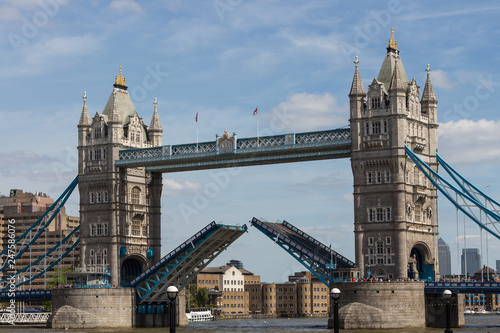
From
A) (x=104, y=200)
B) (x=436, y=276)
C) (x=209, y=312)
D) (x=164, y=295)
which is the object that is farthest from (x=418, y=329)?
(x=209, y=312)

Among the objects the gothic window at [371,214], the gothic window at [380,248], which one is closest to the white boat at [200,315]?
the gothic window at [371,214]

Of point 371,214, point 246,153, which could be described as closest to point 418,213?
point 371,214

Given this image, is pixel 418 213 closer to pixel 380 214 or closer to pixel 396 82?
pixel 380 214

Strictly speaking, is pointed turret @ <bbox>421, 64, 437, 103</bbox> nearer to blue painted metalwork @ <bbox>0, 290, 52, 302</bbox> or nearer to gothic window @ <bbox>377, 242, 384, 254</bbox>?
gothic window @ <bbox>377, 242, 384, 254</bbox>

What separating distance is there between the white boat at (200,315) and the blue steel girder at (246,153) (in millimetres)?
55602

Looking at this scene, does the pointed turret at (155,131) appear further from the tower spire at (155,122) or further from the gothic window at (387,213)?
the gothic window at (387,213)

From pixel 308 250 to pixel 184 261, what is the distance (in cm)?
1637

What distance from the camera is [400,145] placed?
98.5 metres

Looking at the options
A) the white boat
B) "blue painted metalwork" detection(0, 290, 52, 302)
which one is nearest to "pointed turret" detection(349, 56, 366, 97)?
"blue painted metalwork" detection(0, 290, 52, 302)

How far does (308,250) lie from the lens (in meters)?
101

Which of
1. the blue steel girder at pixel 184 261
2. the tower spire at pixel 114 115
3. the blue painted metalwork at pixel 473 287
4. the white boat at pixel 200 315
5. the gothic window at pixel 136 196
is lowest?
the white boat at pixel 200 315

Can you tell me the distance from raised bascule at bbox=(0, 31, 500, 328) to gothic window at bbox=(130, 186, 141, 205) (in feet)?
0.43

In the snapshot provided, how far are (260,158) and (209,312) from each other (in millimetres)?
73605

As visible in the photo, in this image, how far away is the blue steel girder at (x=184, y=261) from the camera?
349 feet
